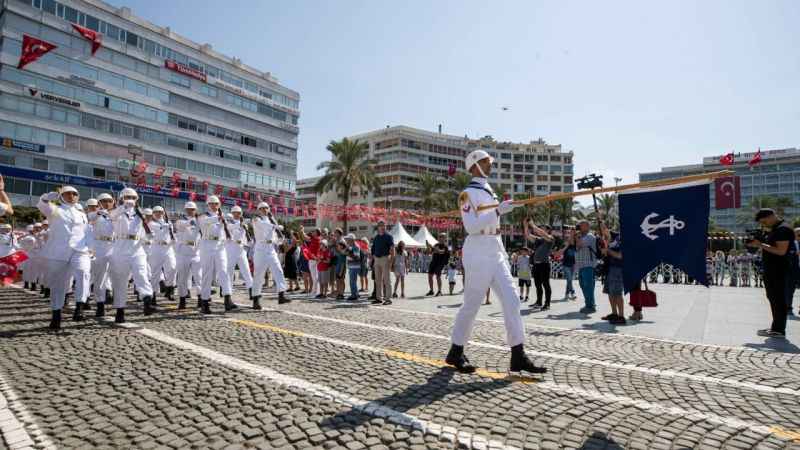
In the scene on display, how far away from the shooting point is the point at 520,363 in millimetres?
4766

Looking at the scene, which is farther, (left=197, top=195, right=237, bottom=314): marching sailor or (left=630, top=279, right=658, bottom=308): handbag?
(left=197, top=195, right=237, bottom=314): marching sailor

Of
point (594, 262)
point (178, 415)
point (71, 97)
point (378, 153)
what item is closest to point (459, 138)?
point (378, 153)

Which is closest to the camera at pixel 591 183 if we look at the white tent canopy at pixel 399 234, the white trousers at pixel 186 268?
the white trousers at pixel 186 268

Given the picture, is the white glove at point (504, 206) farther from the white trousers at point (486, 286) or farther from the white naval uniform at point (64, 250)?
the white naval uniform at point (64, 250)

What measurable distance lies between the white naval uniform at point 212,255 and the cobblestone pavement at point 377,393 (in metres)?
2.67

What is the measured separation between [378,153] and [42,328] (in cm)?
8549

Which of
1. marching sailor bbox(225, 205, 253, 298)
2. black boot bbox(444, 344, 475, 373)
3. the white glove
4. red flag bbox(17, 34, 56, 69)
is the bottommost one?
black boot bbox(444, 344, 475, 373)

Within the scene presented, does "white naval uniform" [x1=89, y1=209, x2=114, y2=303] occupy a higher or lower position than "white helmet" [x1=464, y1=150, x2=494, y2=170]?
lower

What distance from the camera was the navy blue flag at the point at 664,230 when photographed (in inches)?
254

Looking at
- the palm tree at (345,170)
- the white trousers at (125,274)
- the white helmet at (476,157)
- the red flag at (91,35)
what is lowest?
the white trousers at (125,274)

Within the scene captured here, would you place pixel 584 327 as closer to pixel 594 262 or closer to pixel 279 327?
pixel 594 262

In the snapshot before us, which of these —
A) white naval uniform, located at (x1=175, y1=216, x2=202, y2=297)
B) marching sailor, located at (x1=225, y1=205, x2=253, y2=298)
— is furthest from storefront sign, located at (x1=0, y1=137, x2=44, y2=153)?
marching sailor, located at (x1=225, y1=205, x2=253, y2=298)

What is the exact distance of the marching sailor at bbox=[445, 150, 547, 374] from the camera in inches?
190

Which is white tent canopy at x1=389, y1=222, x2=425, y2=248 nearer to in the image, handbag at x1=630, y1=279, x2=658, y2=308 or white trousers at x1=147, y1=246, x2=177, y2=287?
white trousers at x1=147, y1=246, x2=177, y2=287
